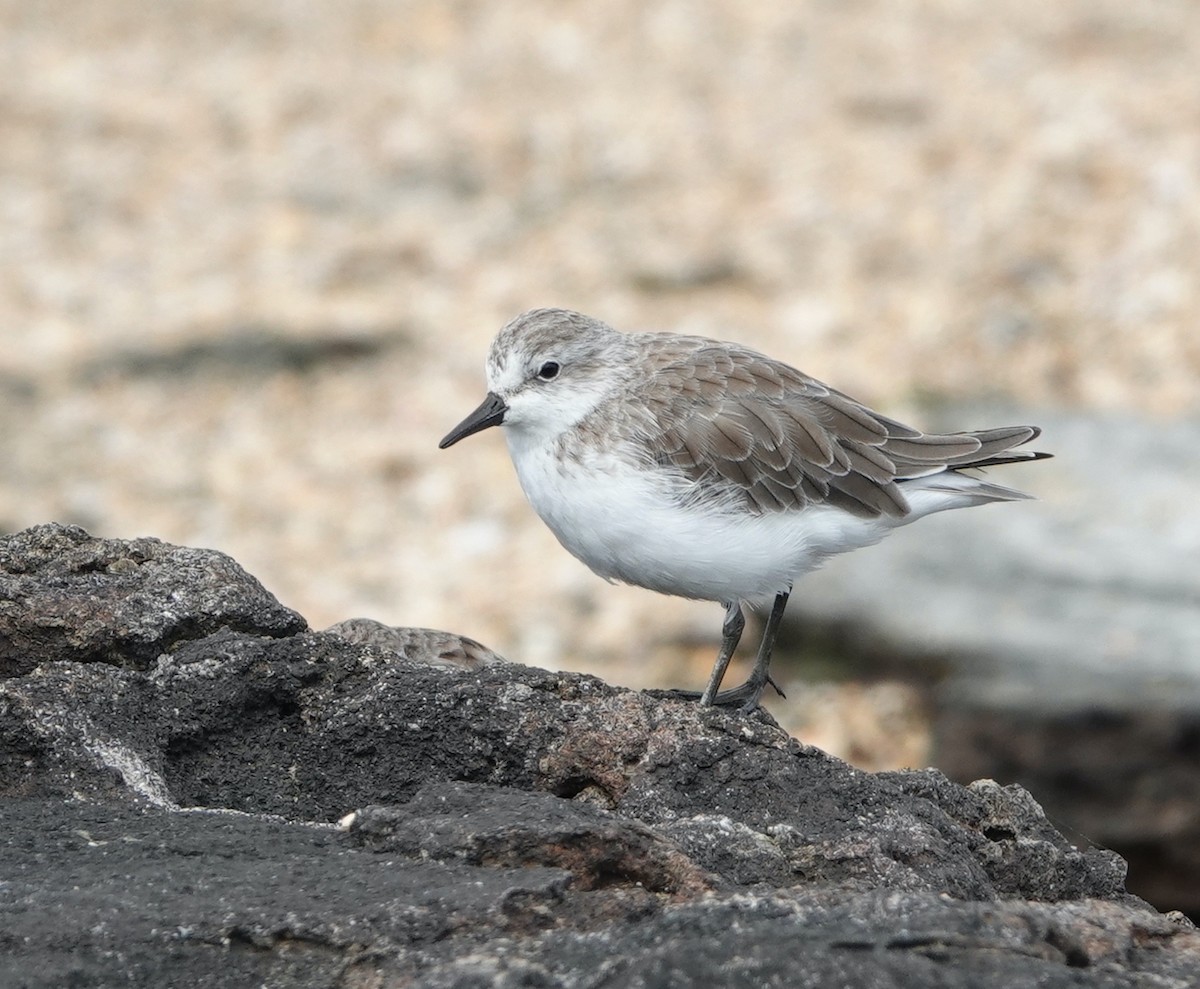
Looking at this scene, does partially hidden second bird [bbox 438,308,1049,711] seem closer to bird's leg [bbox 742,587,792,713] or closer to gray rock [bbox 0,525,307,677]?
bird's leg [bbox 742,587,792,713]

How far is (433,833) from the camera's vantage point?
3688 mm

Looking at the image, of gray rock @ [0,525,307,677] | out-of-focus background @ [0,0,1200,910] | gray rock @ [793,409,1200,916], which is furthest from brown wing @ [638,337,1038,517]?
out-of-focus background @ [0,0,1200,910]

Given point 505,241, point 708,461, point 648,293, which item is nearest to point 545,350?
point 708,461

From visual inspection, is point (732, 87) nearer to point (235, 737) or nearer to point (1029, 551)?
point (1029, 551)

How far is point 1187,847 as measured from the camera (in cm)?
762

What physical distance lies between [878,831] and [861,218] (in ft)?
32.5

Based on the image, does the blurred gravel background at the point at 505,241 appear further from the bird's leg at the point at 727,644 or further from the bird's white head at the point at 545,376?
the bird's white head at the point at 545,376

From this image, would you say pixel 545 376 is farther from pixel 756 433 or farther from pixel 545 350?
pixel 756 433

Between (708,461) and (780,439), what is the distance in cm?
30

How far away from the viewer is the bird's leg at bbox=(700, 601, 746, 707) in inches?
231

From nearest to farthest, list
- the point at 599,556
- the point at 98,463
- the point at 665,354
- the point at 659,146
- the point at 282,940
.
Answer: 1. the point at 282,940
2. the point at 599,556
3. the point at 665,354
4. the point at 98,463
5. the point at 659,146

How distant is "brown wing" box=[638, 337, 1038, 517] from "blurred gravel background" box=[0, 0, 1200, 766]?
9.82ft

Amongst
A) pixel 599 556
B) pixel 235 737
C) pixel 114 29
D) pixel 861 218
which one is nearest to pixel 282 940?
pixel 235 737

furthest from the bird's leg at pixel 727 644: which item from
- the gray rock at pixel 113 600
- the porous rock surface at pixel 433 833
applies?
the gray rock at pixel 113 600
